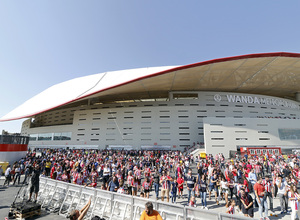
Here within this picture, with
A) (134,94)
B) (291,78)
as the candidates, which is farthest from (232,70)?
(134,94)

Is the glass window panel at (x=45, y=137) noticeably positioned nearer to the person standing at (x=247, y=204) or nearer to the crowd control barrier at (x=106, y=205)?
the crowd control barrier at (x=106, y=205)

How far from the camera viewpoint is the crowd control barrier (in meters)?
3.71

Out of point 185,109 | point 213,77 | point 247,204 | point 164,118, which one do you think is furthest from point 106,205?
point 185,109

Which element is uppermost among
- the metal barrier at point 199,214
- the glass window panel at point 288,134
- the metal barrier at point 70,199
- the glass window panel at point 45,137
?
the glass window panel at point 288,134

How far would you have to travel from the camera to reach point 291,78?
27.9 metres

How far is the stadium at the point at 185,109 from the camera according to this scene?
23672 mm

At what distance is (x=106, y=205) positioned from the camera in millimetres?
5242

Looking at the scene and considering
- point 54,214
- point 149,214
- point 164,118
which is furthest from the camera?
point 164,118

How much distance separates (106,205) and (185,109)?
85.4ft

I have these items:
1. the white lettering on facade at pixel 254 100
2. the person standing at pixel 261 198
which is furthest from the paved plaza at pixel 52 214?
the white lettering on facade at pixel 254 100

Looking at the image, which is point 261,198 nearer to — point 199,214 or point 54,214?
point 199,214

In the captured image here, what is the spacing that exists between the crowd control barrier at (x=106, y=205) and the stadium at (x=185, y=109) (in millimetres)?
18186

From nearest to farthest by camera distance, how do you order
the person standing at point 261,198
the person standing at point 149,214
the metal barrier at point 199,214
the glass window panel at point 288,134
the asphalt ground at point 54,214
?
the person standing at point 149,214, the metal barrier at point 199,214, the person standing at point 261,198, the asphalt ground at point 54,214, the glass window panel at point 288,134

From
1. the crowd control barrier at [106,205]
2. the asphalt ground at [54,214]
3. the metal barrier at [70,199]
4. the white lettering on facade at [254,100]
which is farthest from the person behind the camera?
the white lettering on facade at [254,100]
